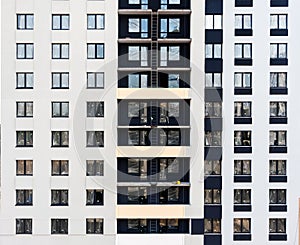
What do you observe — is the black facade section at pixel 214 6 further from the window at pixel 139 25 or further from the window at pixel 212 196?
the window at pixel 212 196

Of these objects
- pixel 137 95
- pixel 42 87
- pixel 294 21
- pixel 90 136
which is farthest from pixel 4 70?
pixel 294 21

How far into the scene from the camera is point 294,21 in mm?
12148

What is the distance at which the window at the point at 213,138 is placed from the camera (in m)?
12.2

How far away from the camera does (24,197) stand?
480 inches

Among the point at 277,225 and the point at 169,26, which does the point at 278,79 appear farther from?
the point at 277,225

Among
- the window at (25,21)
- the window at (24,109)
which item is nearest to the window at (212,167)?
the window at (24,109)

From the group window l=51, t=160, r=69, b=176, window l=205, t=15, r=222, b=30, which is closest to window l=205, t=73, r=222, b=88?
window l=205, t=15, r=222, b=30

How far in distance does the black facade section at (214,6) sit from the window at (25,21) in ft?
19.2

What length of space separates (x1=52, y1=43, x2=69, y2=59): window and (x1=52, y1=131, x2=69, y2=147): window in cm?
254

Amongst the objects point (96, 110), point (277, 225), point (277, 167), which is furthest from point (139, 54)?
point (277, 225)

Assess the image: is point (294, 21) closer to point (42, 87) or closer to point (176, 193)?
point (176, 193)

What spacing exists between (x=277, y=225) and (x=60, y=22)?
10032 mm

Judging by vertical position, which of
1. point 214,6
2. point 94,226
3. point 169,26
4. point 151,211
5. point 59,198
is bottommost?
point 94,226

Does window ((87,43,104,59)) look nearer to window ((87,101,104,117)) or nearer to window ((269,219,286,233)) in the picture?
window ((87,101,104,117))
